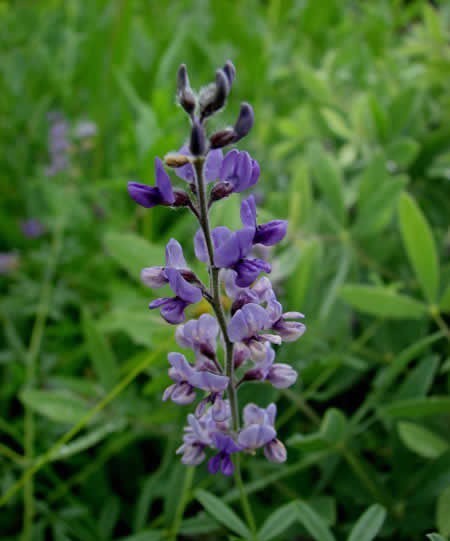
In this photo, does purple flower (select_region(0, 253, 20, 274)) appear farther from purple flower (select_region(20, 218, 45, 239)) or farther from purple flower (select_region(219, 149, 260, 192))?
purple flower (select_region(219, 149, 260, 192))

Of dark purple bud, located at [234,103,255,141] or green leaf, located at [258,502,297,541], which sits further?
green leaf, located at [258,502,297,541]

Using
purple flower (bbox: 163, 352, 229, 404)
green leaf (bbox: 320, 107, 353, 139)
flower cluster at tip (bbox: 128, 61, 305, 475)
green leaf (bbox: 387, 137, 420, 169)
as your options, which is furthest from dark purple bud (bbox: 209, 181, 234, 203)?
green leaf (bbox: 320, 107, 353, 139)

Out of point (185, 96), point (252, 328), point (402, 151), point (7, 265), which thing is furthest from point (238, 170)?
point (7, 265)

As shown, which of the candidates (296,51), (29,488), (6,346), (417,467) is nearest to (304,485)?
(417,467)

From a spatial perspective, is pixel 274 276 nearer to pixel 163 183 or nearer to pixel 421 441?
pixel 421 441

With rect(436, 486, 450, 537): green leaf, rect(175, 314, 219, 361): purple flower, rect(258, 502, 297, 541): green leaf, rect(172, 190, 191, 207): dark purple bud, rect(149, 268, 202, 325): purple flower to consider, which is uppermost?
rect(172, 190, 191, 207): dark purple bud

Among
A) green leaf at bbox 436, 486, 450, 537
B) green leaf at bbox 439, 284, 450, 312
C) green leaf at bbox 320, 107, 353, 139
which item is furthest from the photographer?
green leaf at bbox 320, 107, 353, 139

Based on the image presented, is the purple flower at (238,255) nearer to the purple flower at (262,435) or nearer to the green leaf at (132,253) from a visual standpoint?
the purple flower at (262,435)
